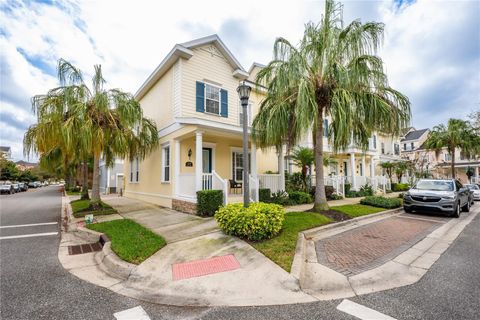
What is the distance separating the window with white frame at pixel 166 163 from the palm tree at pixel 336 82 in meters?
5.78

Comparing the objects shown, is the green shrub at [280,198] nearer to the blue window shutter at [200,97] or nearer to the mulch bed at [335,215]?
the mulch bed at [335,215]

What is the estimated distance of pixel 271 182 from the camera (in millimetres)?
11445

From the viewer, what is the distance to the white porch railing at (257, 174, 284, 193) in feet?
37.0

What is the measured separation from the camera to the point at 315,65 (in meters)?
7.84

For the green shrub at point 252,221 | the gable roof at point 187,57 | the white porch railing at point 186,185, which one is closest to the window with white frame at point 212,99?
the gable roof at point 187,57

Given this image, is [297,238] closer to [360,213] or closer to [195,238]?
[195,238]

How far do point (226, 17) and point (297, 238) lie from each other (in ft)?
37.1

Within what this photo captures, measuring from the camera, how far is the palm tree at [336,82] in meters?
7.21

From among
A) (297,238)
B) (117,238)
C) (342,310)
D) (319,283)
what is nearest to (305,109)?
(297,238)

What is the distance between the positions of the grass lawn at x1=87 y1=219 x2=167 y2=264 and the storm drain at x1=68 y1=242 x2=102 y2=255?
1.14 ft

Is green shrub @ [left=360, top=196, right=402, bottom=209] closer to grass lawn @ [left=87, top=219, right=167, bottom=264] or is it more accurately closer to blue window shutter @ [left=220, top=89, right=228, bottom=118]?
blue window shutter @ [left=220, top=89, right=228, bottom=118]

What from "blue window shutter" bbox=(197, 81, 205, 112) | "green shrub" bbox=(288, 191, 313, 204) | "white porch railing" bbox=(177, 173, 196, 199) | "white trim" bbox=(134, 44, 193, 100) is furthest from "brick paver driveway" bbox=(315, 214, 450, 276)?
"white trim" bbox=(134, 44, 193, 100)

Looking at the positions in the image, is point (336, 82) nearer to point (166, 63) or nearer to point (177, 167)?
point (177, 167)

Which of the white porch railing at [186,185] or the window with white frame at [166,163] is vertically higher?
the window with white frame at [166,163]
